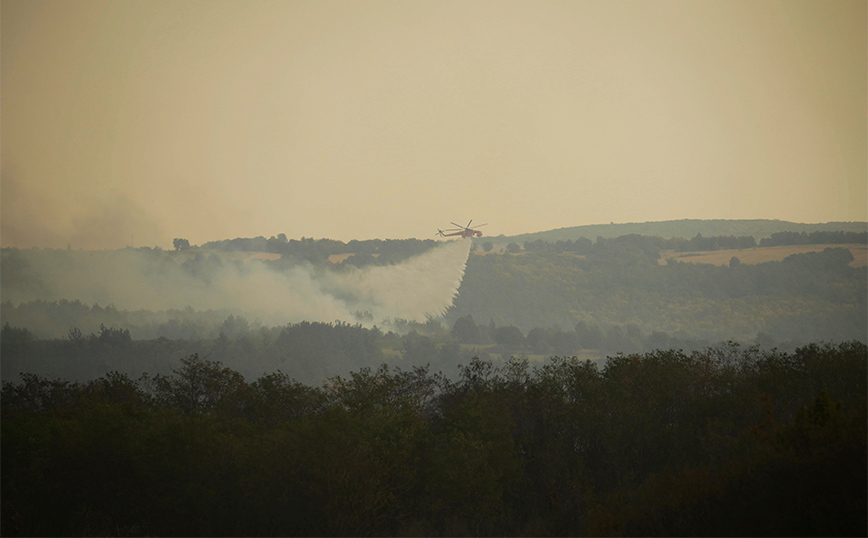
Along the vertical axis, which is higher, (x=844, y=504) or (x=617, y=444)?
(x=844, y=504)

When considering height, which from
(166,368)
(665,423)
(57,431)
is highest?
(57,431)

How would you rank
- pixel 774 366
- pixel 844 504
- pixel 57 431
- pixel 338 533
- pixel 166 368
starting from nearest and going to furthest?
pixel 844 504 → pixel 338 533 → pixel 57 431 → pixel 774 366 → pixel 166 368

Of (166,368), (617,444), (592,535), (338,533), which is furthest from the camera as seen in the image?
(166,368)

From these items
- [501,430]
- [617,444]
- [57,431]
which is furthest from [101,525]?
[617,444]

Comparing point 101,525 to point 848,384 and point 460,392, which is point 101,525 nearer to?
point 460,392

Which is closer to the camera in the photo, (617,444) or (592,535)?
(592,535)

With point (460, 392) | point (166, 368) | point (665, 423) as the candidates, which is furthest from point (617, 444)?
point (166, 368)

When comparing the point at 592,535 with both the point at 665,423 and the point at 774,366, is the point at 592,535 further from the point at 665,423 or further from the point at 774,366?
the point at 774,366
